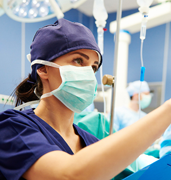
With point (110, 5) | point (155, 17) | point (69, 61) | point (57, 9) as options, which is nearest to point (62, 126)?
point (69, 61)

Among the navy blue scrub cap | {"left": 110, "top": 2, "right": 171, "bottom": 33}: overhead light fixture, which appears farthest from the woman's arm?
{"left": 110, "top": 2, "right": 171, "bottom": 33}: overhead light fixture

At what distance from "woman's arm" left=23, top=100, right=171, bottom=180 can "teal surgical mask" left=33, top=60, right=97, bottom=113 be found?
0.33m

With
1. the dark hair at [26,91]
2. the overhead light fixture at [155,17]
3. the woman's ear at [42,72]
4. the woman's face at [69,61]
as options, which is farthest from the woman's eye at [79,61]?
the overhead light fixture at [155,17]

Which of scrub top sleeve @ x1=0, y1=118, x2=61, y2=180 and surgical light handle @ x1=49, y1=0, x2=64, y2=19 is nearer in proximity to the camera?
scrub top sleeve @ x1=0, y1=118, x2=61, y2=180

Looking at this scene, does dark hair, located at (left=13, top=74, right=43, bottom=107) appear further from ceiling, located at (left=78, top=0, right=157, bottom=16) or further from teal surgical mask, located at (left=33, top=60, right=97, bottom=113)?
ceiling, located at (left=78, top=0, right=157, bottom=16)

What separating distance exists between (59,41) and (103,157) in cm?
54

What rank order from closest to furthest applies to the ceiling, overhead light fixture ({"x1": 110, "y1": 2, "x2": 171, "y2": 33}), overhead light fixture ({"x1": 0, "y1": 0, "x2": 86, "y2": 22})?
overhead light fixture ({"x1": 0, "y1": 0, "x2": 86, "y2": 22}) → overhead light fixture ({"x1": 110, "y1": 2, "x2": 171, "y2": 33}) → the ceiling

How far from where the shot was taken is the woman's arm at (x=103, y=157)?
0.49 metres

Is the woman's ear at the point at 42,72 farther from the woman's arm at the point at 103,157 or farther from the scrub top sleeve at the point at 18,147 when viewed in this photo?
the woman's arm at the point at 103,157

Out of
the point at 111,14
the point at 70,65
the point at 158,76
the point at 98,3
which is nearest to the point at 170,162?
the point at 70,65

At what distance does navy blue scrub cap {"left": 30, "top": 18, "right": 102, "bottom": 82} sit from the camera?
0.86 metres

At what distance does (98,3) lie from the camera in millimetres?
1128

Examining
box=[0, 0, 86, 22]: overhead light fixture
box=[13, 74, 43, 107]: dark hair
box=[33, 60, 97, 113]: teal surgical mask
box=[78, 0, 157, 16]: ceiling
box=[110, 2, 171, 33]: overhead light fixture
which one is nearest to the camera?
box=[33, 60, 97, 113]: teal surgical mask

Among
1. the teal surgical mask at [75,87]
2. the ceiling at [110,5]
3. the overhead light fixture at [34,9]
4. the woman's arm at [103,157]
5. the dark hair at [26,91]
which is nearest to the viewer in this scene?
the woman's arm at [103,157]
